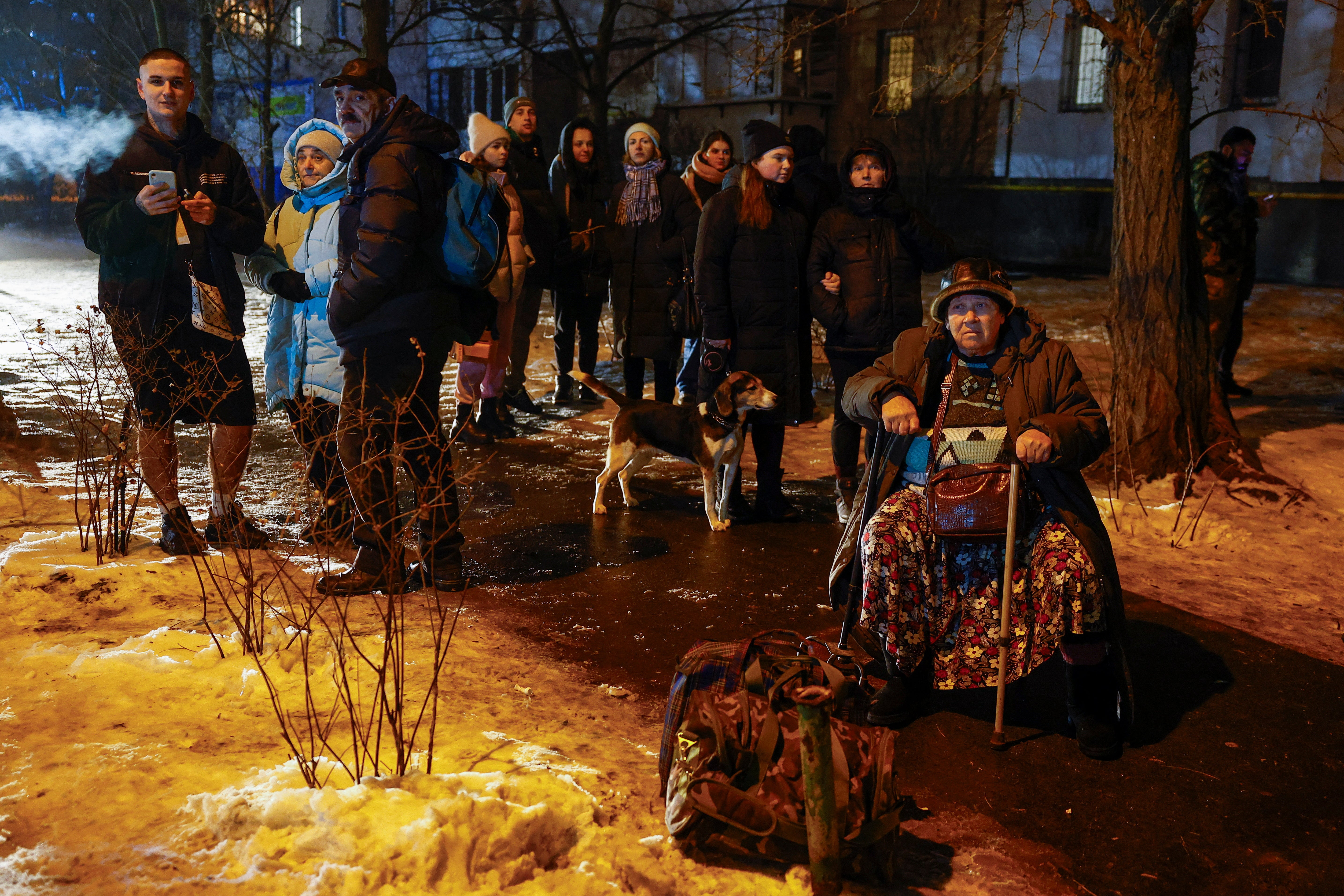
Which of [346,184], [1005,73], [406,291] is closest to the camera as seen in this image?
[406,291]

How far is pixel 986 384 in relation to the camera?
418cm

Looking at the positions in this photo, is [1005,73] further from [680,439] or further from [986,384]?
[986,384]

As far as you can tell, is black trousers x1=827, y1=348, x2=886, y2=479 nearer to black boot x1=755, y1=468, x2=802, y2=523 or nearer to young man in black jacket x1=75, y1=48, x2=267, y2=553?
black boot x1=755, y1=468, x2=802, y2=523

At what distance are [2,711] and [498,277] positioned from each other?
9.33 feet

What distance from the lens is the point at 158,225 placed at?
17.2 ft

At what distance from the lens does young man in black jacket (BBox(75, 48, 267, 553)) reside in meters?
5.12

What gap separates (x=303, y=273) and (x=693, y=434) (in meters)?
2.29

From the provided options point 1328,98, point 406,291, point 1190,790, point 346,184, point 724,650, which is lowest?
point 1190,790

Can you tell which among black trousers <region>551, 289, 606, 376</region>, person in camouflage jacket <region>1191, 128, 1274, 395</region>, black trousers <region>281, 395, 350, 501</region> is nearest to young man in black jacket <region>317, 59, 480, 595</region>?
black trousers <region>281, 395, 350, 501</region>

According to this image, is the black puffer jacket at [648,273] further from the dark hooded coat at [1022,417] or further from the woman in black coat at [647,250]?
the dark hooded coat at [1022,417]

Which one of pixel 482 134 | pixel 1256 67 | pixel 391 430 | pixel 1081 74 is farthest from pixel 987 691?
pixel 1081 74

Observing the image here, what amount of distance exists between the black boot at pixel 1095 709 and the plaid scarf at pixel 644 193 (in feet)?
17.3

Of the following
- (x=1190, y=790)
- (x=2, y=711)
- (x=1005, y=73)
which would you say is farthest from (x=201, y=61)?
(x=1190, y=790)

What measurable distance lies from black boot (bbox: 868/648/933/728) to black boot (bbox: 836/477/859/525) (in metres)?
2.36
